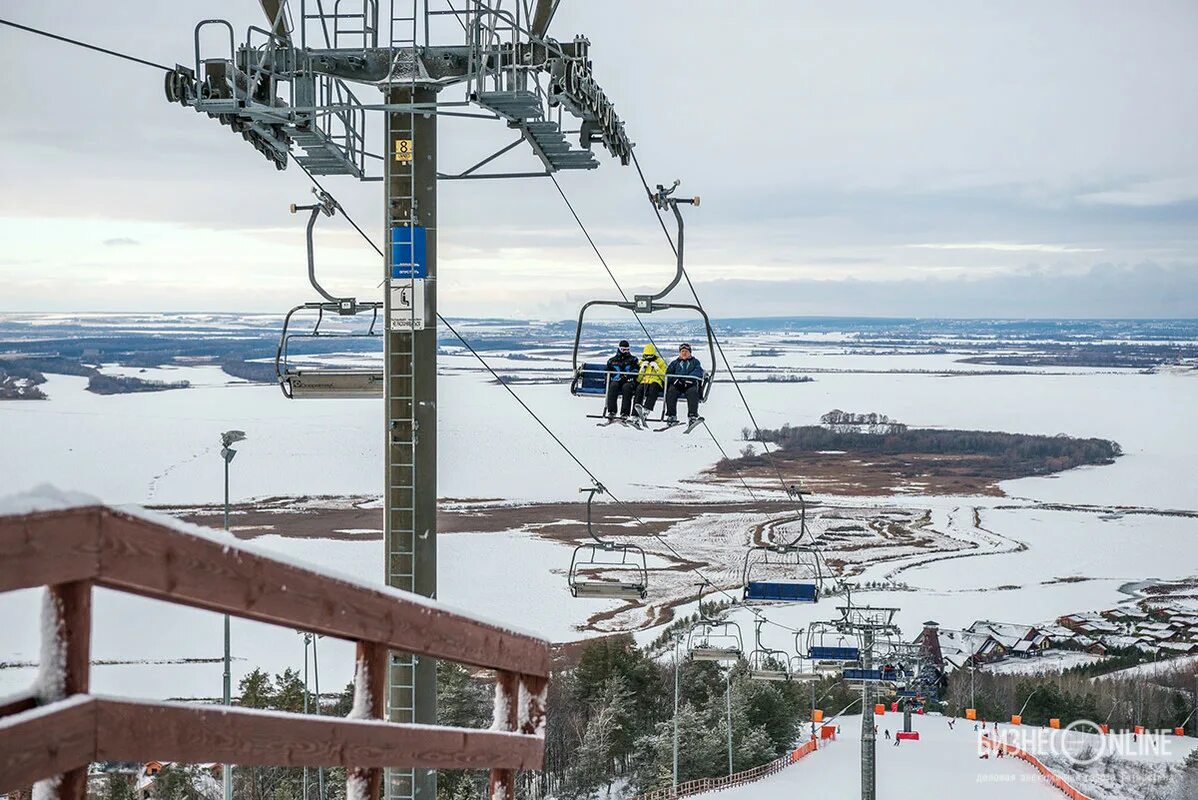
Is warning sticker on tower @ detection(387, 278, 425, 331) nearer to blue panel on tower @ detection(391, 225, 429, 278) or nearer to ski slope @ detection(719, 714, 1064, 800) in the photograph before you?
blue panel on tower @ detection(391, 225, 429, 278)

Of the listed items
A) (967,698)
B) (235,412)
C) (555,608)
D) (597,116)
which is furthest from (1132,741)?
(235,412)

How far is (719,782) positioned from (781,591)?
43.1ft

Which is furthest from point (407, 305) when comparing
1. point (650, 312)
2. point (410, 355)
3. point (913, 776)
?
point (913, 776)

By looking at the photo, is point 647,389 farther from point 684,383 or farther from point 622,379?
point 684,383

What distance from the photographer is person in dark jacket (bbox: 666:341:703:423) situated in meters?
12.2

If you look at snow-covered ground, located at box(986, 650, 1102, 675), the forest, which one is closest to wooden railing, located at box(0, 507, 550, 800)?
snow-covered ground, located at box(986, 650, 1102, 675)

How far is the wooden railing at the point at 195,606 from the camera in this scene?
6.41 feet

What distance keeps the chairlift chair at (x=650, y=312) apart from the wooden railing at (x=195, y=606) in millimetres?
7055

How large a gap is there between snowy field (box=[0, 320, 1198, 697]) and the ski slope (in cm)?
1238

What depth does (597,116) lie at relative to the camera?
33.5 ft

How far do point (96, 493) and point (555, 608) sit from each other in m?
55.4

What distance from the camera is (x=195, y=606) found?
2.18 m
